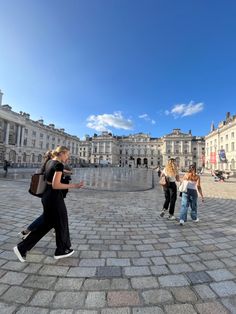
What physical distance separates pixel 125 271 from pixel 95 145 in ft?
354

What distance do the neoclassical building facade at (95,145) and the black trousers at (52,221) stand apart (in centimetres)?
4854

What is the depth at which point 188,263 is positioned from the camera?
3.01m

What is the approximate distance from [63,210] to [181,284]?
1.95m

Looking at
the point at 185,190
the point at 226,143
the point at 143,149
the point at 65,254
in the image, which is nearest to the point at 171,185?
the point at 185,190

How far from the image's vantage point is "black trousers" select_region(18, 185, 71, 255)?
2.78 meters

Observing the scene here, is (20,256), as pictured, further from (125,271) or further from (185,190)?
(185,190)

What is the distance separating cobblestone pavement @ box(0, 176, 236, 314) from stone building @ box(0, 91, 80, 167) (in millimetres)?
37611

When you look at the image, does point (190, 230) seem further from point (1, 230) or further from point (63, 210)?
point (1, 230)

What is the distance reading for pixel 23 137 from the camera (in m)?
50.5

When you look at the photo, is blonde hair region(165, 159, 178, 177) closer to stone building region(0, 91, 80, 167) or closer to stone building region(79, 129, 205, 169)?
stone building region(0, 91, 80, 167)

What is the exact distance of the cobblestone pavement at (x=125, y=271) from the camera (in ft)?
6.72

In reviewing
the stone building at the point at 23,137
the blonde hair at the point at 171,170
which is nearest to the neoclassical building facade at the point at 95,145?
the stone building at the point at 23,137

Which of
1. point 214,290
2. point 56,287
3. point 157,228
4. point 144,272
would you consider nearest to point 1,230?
point 56,287

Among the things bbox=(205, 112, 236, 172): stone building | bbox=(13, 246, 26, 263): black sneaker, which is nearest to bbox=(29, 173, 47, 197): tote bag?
bbox=(13, 246, 26, 263): black sneaker
